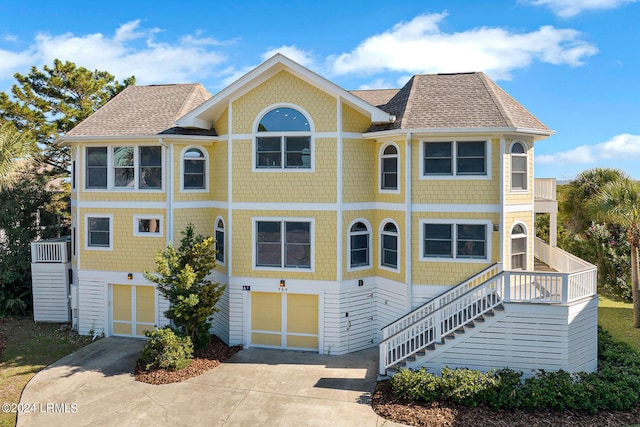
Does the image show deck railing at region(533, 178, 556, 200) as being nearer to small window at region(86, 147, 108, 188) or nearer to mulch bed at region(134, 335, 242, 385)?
mulch bed at region(134, 335, 242, 385)

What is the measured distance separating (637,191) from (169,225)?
57.8ft

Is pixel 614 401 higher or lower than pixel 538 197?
lower

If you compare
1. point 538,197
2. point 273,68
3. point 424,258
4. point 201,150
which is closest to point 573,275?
point 424,258

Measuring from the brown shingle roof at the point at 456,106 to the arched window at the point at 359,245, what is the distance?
343cm

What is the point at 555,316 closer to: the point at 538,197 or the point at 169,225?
the point at 538,197

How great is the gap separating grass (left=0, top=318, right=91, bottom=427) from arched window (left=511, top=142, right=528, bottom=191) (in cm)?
1511

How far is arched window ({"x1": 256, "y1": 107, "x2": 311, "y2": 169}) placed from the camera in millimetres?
13852

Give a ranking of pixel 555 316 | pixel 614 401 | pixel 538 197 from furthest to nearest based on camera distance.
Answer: pixel 538 197 → pixel 555 316 → pixel 614 401

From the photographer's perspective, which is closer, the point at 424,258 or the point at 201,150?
the point at 424,258

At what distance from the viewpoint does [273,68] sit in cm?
Answer: 1377

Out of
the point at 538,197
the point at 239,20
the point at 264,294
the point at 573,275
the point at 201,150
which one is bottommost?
the point at 264,294

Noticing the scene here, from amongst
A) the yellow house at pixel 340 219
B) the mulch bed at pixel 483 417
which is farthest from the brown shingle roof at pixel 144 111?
the mulch bed at pixel 483 417

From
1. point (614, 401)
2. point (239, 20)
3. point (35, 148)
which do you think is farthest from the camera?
point (35, 148)

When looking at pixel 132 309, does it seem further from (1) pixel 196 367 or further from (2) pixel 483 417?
(2) pixel 483 417
